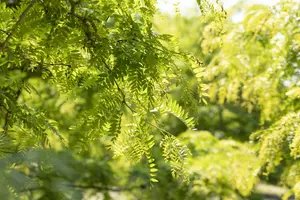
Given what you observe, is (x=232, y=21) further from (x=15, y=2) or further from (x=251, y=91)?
(x=15, y=2)

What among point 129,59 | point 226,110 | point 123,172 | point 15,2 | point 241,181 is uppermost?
point 226,110

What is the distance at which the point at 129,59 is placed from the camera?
135cm

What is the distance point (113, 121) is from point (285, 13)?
2133mm

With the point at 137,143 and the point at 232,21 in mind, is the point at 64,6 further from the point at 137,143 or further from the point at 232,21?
the point at 232,21

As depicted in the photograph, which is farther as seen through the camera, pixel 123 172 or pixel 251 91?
pixel 123 172

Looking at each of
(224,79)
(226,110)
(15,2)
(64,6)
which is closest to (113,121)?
(64,6)

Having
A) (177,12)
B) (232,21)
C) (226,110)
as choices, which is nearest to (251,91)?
(232,21)

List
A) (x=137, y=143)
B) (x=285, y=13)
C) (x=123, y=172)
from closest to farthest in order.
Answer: (x=137, y=143) < (x=285, y=13) < (x=123, y=172)

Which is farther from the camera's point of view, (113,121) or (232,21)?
(232,21)

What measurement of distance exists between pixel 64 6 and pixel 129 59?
21cm

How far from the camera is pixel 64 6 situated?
142 cm

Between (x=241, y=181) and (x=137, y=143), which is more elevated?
(x=241, y=181)

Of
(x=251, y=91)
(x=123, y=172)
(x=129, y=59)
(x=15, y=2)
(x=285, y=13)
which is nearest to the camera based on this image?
(x=129, y=59)

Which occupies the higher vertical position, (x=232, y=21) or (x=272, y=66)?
(x=232, y=21)
